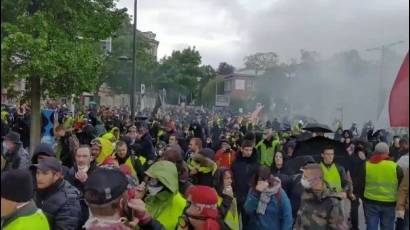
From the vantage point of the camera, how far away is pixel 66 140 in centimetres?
1106

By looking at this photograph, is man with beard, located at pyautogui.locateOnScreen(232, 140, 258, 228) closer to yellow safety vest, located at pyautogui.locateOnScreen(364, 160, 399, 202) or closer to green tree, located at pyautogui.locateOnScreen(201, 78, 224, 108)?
yellow safety vest, located at pyautogui.locateOnScreen(364, 160, 399, 202)

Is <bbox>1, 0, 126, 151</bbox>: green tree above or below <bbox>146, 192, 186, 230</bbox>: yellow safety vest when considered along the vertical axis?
above

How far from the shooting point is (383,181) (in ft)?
29.5

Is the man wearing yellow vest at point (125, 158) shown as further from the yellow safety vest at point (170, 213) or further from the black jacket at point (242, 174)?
the yellow safety vest at point (170, 213)

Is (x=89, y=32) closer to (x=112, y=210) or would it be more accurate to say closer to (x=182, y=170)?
(x=182, y=170)

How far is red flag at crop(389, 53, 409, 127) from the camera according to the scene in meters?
3.29


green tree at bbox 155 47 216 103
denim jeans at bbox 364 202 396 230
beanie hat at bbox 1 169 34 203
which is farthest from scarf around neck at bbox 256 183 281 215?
green tree at bbox 155 47 216 103

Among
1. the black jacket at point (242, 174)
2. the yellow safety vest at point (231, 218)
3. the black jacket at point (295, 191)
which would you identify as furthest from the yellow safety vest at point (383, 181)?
the yellow safety vest at point (231, 218)

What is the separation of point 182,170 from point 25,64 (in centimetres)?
1048

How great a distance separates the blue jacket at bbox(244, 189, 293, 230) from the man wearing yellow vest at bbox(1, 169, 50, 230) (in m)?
2.98

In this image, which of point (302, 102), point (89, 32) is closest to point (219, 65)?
point (302, 102)

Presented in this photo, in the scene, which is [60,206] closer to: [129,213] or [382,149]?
[129,213]

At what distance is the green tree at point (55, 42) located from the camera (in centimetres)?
1562

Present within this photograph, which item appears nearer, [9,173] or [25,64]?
[9,173]
